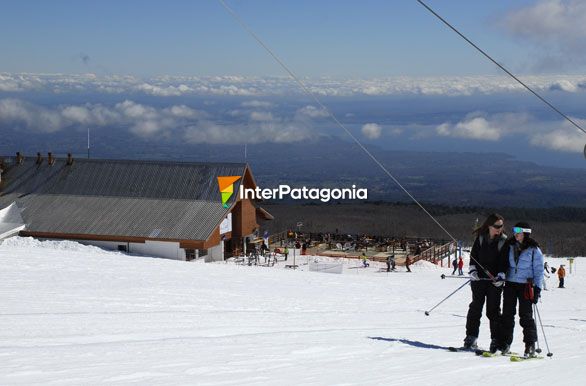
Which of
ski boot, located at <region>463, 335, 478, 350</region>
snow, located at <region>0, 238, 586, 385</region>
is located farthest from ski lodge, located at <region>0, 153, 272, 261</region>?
ski boot, located at <region>463, 335, 478, 350</region>

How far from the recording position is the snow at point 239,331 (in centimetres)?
A: 773

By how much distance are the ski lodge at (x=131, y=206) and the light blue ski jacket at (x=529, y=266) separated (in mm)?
23492

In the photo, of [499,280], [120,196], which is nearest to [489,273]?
[499,280]

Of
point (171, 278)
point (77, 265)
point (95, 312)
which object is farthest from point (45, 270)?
point (95, 312)

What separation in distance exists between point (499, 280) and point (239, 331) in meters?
4.08

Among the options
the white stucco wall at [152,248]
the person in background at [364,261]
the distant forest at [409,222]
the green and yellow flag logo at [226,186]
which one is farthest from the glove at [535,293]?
the distant forest at [409,222]

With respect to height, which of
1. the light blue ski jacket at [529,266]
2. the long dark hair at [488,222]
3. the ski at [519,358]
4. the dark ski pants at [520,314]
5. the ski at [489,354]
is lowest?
the ski at [519,358]

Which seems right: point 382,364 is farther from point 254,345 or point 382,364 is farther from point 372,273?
point 372,273

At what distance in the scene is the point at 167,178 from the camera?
3709cm

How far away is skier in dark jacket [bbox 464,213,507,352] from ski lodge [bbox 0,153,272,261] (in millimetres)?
22949

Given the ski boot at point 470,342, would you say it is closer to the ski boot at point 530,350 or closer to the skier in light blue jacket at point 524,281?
the skier in light blue jacket at point 524,281

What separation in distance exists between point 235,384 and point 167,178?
30.5 meters

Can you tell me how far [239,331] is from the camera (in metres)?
11.4

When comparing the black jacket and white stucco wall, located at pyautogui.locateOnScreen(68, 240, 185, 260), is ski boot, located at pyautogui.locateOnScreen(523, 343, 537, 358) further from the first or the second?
white stucco wall, located at pyautogui.locateOnScreen(68, 240, 185, 260)
